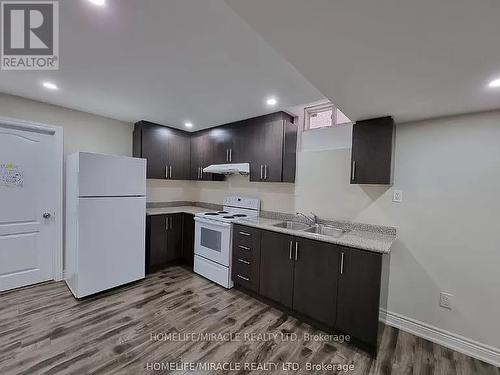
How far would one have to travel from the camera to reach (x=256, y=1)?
0.87 m

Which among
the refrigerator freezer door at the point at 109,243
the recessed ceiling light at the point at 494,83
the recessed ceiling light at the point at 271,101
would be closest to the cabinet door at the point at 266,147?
the recessed ceiling light at the point at 271,101

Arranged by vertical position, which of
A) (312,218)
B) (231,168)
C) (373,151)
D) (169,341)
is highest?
(373,151)

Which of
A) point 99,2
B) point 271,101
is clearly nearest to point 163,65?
point 99,2

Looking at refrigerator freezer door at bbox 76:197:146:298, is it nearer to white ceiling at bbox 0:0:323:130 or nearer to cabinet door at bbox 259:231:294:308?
white ceiling at bbox 0:0:323:130

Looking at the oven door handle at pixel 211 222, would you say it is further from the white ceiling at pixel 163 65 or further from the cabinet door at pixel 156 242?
the white ceiling at pixel 163 65

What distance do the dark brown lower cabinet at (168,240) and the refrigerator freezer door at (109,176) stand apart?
0.62 metres

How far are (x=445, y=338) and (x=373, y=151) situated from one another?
1.85 m

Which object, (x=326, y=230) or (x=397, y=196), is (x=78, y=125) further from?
(x=397, y=196)

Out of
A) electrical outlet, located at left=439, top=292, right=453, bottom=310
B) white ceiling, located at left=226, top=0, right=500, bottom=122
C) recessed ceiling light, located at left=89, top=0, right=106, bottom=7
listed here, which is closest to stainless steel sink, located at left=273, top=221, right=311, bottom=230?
electrical outlet, located at left=439, top=292, right=453, bottom=310

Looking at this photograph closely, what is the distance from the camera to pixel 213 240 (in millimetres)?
3143

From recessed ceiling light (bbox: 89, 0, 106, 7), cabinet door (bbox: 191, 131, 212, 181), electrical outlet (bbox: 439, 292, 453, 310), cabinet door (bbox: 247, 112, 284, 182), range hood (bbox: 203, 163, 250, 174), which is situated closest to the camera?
recessed ceiling light (bbox: 89, 0, 106, 7)

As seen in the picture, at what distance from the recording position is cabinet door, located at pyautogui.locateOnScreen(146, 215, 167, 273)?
11.0ft

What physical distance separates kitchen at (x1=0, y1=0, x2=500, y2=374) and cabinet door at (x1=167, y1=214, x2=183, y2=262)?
33 centimetres

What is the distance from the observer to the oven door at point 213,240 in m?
2.97
